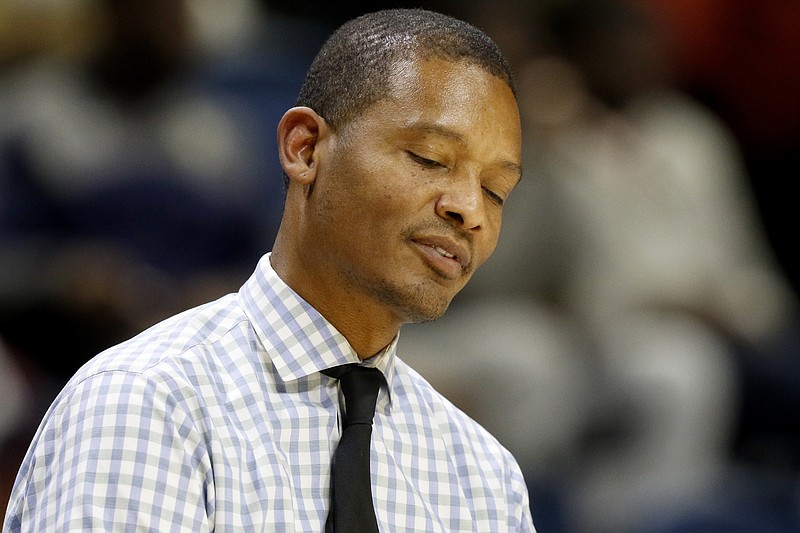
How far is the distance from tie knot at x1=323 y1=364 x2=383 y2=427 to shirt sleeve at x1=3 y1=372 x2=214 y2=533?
0.65 feet

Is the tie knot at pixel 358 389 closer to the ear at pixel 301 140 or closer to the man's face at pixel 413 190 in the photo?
the man's face at pixel 413 190

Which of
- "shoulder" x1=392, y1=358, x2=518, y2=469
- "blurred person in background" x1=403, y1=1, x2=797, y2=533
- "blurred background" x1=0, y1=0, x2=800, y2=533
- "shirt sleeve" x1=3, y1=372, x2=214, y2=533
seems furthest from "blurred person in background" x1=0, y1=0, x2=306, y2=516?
"shirt sleeve" x1=3, y1=372, x2=214, y2=533

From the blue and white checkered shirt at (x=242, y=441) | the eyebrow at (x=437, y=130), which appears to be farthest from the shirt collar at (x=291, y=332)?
the eyebrow at (x=437, y=130)

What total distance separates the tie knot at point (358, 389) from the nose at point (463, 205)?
0.20 m

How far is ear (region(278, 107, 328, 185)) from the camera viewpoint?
4.49 feet

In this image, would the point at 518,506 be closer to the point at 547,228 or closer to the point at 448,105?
the point at 448,105

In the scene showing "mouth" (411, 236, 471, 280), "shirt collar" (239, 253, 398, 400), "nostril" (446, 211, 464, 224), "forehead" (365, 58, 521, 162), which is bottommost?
"shirt collar" (239, 253, 398, 400)

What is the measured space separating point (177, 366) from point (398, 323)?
0.28m

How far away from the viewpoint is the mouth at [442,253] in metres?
1.29

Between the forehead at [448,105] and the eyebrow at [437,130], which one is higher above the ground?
the forehead at [448,105]

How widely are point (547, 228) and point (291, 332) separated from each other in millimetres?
1711

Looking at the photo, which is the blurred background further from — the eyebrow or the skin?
the eyebrow

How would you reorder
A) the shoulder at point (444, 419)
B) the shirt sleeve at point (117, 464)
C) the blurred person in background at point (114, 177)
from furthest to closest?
the blurred person in background at point (114, 177), the shoulder at point (444, 419), the shirt sleeve at point (117, 464)

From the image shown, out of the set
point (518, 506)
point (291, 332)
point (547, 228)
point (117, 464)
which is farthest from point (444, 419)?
point (547, 228)
